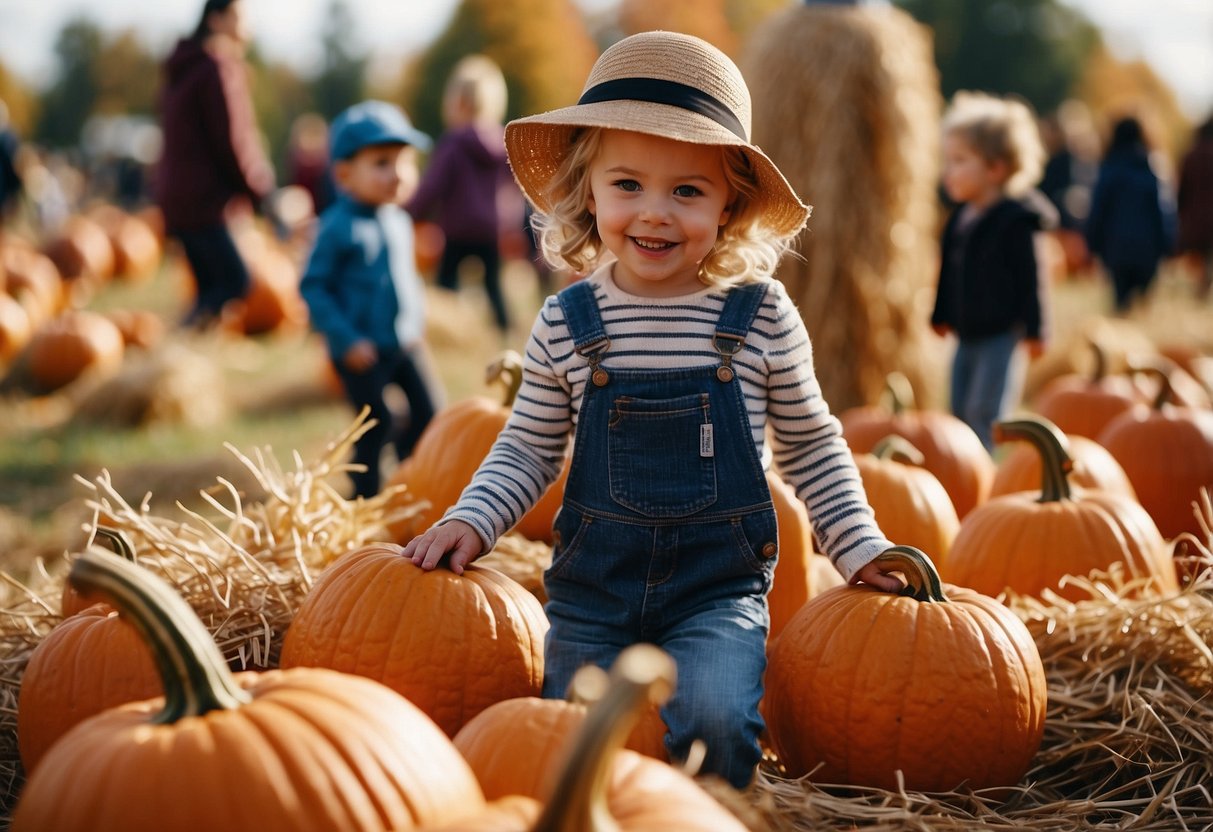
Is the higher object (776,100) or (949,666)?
(776,100)

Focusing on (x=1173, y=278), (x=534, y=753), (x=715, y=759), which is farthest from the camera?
(x=1173, y=278)

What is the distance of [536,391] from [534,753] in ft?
3.21

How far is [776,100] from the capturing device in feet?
23.1

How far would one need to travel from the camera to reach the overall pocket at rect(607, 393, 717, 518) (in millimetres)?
2631

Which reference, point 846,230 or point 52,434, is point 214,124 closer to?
point 52,434

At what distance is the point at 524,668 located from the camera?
2.63m

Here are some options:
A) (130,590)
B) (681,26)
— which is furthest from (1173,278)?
(681,26)

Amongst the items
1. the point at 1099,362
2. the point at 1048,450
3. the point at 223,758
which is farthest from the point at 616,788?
the point at 1099,362

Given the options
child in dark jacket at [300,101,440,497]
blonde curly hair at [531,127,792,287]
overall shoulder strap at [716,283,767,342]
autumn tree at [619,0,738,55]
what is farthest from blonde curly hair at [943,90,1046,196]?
autumn tree at [619,0,738,55]

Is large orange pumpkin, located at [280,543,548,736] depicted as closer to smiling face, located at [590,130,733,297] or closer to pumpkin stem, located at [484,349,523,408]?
smiling face, located at [590,130,733,297]

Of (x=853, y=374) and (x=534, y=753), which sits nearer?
(x=534, y=753)

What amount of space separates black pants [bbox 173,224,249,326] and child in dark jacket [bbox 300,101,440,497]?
3.22 metres

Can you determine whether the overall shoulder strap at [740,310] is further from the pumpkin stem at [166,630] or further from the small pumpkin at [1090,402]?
the small pumpkin at [1090,402]

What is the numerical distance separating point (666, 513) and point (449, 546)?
0.47 m
